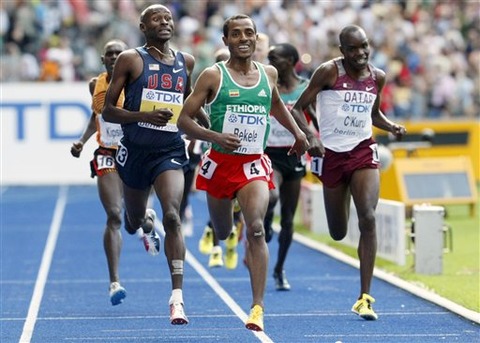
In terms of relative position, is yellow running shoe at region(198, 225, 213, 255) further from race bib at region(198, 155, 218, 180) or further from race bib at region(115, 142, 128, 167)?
race bib at region(198, 155, 218, 180)

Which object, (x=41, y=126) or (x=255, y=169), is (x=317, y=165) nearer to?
(x=255, y=169)

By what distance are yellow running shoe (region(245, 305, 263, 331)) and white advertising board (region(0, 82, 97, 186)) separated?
18.8m

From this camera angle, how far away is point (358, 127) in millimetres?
11258

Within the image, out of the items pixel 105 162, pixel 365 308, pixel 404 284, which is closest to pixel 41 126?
pixel 404 284

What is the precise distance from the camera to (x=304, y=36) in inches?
1258

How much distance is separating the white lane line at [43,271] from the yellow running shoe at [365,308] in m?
2.47

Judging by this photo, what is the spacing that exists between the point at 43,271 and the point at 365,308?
519 centimetres

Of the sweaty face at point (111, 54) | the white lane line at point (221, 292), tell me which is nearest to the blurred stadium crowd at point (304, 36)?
the white lane line at point (221, 292)

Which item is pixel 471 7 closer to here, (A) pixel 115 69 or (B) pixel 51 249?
(B) pixel 51 249

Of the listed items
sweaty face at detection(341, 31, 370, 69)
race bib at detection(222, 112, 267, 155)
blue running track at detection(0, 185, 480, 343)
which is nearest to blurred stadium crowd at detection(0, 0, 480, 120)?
blue running track at detection(0, 185, 480, 343)

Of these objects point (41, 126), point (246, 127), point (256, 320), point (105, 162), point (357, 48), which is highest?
point (357, 48)

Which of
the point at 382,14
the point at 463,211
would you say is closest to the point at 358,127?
the point at 463,211

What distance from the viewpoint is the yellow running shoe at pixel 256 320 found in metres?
9.34

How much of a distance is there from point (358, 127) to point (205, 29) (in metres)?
21.2
